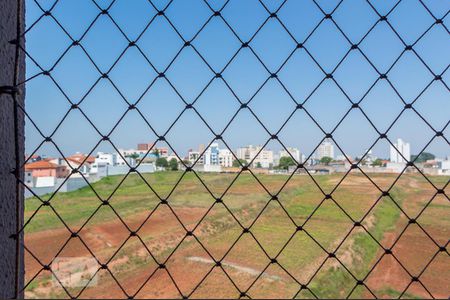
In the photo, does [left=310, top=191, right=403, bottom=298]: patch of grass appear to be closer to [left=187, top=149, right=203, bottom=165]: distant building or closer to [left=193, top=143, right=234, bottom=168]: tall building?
[left=193, top=143, right=234, bottom=168]: tall building

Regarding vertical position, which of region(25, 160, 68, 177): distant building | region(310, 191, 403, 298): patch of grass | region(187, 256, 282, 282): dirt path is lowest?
region(310, 191, 403, 298): patch of grass

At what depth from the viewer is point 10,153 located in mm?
506

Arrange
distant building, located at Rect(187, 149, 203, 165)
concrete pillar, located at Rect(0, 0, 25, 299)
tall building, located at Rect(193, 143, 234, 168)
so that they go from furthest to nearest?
tall building, located at Rect(193, 143, 234, 168), distant building, located at Rect(187, 149, 203, 165), concrete pillar, located at Rect(0, 0, 25, 299)

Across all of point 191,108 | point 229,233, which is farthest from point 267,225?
point 191,108

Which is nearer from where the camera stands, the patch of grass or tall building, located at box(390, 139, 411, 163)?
tall building, located at box(390, 139, 411, 163)

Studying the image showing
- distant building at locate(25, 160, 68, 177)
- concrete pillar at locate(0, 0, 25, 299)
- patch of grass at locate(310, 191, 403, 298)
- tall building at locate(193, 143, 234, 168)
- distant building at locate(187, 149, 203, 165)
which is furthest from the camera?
distant building at locate(25, 160, 68, 177)

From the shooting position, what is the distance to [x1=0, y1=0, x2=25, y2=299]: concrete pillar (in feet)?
1.61

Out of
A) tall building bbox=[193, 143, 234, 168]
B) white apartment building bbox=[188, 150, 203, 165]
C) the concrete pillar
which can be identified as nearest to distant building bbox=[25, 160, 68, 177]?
tall building bbox=[193, 143, 234, 168]

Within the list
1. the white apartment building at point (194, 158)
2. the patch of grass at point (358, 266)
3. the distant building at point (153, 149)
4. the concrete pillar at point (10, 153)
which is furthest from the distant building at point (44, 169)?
the concrete pillar at point (10, 153)

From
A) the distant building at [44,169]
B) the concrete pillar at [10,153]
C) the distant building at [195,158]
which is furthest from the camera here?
the distant building at [44,169]

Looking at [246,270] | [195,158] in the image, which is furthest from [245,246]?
[195,158]

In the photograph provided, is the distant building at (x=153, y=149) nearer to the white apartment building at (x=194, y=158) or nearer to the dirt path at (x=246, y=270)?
the white apartment building at (x=194, y=158)

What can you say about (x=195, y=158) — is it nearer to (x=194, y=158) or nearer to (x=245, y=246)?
(x=194, y=158)

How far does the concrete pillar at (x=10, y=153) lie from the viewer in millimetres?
492
